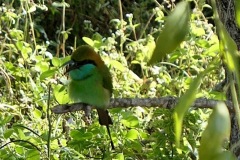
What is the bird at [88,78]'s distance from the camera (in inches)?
79.4

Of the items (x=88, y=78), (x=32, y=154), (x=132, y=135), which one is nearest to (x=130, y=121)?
(x=132, y=135)

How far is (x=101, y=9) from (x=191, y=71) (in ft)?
4.48

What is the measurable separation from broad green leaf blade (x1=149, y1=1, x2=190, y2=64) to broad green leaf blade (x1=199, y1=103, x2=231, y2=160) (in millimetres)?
48

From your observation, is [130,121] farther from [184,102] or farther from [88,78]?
[184,102]

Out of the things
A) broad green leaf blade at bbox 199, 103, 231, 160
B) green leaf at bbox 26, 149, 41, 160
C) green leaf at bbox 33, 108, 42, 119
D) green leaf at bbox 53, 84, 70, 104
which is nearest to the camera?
broad green leaf blade at bbox 199, 103, 231, 160

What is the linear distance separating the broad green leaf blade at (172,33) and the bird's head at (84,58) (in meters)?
1.72

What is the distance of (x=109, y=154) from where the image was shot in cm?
167

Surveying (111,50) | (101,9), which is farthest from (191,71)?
(101,9)

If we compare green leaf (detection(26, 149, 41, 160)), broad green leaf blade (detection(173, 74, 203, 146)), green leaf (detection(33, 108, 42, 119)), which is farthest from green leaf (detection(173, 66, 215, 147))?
green leaf (detection(33, 108, 42, 119))

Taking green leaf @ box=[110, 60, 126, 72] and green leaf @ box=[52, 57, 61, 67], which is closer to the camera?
green leaf @ box=[52, 57, 61, 67]

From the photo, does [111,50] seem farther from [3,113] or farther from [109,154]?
[109,154]

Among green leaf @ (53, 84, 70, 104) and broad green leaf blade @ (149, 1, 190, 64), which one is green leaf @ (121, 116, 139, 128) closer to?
green leaf @ (53, 84, 70, 104)

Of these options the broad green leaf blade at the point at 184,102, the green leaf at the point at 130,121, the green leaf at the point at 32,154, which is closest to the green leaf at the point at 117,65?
the green leaf at the point at 130,121

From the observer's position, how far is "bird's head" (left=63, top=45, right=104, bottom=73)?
212cm
